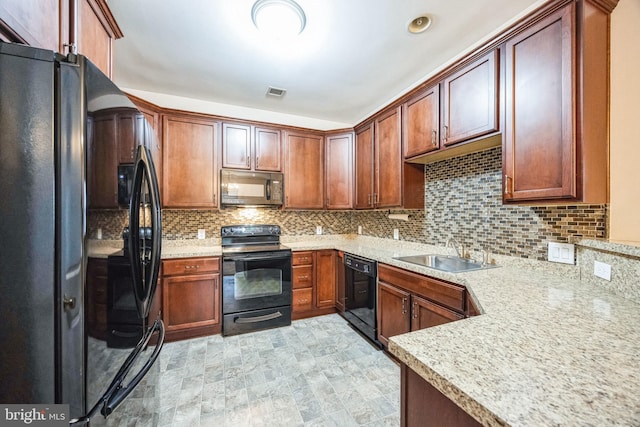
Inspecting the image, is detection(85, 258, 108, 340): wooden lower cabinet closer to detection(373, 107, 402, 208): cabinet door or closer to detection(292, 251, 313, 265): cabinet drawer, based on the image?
detection(292, 251, 313, 265): cabinet drawer

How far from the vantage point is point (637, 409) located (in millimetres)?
483

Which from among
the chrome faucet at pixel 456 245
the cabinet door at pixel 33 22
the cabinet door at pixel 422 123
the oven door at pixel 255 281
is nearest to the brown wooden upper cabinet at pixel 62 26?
the cabinet door at pixel 33 22

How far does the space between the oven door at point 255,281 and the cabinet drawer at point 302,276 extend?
0.12 m

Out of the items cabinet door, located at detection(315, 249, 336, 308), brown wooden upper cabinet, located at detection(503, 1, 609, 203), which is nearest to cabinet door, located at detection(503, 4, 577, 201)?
brown wooden upper cabinet, located at detection(503, 1, 609, 203)

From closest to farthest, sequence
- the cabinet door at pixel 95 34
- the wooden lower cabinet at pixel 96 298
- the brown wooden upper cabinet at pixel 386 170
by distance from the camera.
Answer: the wooden lower cabinet at pixel 96 298 → the cabinet door at pixel 95 34 → the brown wooden upper cabinet at pixel 386 170

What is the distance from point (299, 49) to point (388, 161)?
136cm

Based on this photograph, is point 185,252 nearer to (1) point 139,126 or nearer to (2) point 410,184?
(1) point 139,126

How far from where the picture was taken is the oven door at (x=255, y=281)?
259cm

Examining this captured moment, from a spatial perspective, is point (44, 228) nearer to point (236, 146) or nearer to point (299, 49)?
point (299, 49)

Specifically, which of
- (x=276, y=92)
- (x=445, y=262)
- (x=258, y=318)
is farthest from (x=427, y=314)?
(x=276, y=92)

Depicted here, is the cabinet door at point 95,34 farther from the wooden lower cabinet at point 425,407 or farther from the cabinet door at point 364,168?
the cabinet door at point 364,168

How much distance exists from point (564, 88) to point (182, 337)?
11.3 feet

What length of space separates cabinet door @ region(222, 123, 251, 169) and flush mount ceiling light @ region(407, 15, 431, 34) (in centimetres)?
194

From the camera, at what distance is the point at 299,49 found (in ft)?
6.73
